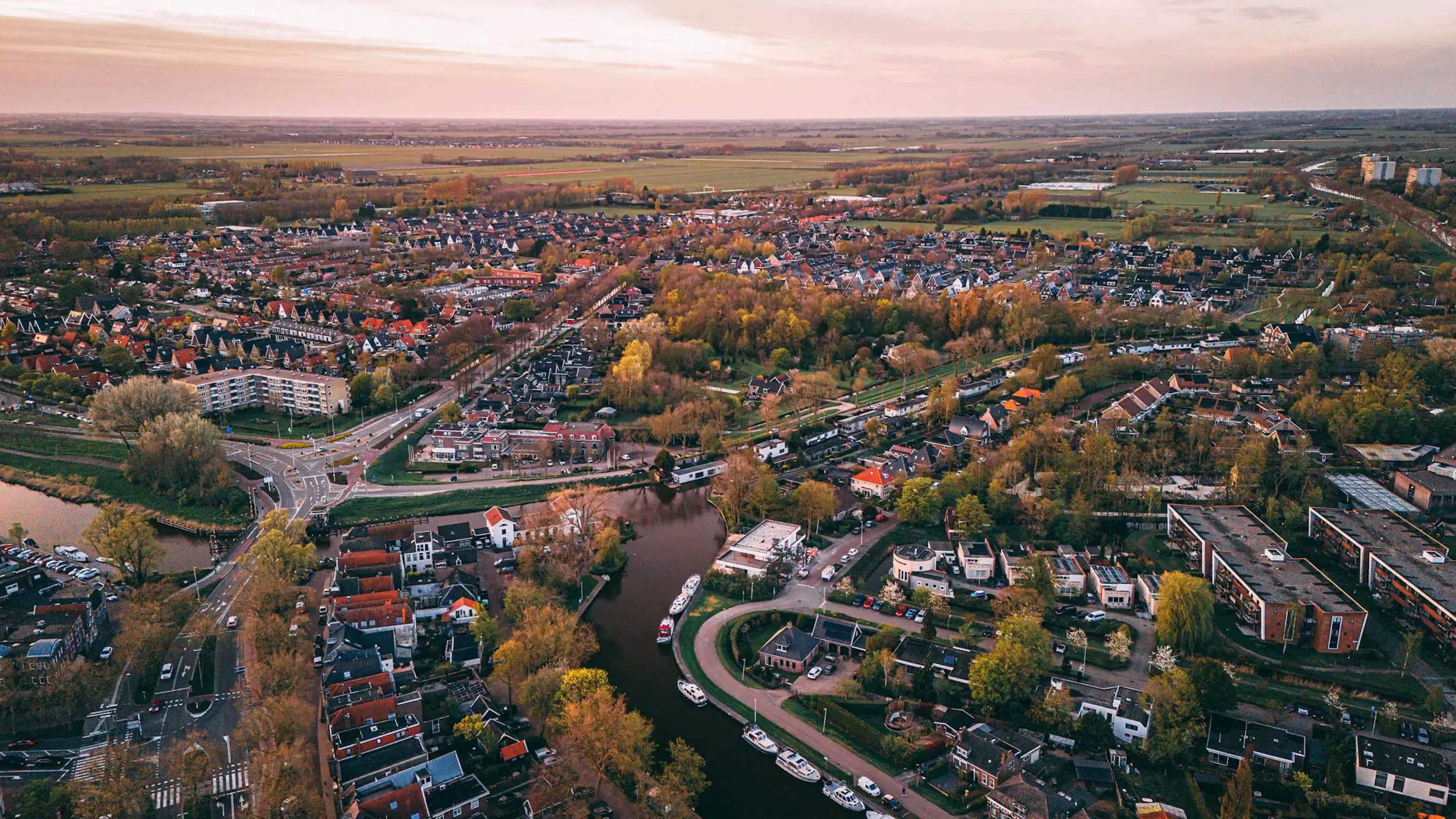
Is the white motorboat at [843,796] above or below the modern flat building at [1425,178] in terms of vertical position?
below

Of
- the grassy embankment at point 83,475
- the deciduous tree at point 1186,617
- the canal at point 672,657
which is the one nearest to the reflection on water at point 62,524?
the grassy embankment at point 83,475

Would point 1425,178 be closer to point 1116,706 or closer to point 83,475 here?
point 1116,706

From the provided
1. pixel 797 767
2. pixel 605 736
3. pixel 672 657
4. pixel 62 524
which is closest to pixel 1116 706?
pixel 797 767

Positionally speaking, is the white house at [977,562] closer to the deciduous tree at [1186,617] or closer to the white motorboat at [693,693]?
the deciduous tree at [1186,617]

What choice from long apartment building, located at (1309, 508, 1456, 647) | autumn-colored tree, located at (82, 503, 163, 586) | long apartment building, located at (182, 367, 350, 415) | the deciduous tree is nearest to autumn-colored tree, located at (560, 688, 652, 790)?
the deciduous tree

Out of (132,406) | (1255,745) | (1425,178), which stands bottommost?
(1255,745)

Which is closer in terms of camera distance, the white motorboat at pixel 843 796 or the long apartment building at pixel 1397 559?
the white motorboat at pixel 843 796

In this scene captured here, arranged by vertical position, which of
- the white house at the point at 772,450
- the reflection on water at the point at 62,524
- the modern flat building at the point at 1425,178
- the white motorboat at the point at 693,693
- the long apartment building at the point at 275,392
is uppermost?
the modern flat building at the point at 1425,178

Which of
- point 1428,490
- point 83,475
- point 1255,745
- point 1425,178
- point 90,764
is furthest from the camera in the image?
point 1425,178
